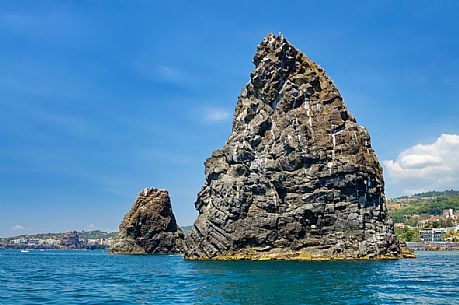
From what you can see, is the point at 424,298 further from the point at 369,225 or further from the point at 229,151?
the point at 229,151

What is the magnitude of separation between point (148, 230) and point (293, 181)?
84.8m

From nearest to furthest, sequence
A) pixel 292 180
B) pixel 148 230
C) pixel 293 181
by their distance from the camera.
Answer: pixel 293 181 < pixel 292 180 < pixel 148 230

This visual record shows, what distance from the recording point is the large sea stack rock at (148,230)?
166m

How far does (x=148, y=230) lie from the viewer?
16650 centimetres

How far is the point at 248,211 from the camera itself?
9794cm

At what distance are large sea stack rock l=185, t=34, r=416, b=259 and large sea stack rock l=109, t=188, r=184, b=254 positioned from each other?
61.0 metres

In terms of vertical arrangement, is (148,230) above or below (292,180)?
below

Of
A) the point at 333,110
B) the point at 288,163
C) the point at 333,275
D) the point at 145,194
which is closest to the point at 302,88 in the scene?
the point at 333,110

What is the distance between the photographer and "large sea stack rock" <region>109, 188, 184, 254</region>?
544 ft

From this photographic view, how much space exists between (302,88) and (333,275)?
59325mm

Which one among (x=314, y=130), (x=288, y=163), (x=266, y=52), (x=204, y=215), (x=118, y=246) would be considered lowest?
(x=118, y=246)

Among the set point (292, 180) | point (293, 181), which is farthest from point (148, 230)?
point (293, 181)

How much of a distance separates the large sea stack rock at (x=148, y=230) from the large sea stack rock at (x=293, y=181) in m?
61.0

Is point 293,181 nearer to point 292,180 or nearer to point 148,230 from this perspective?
point 292,180
